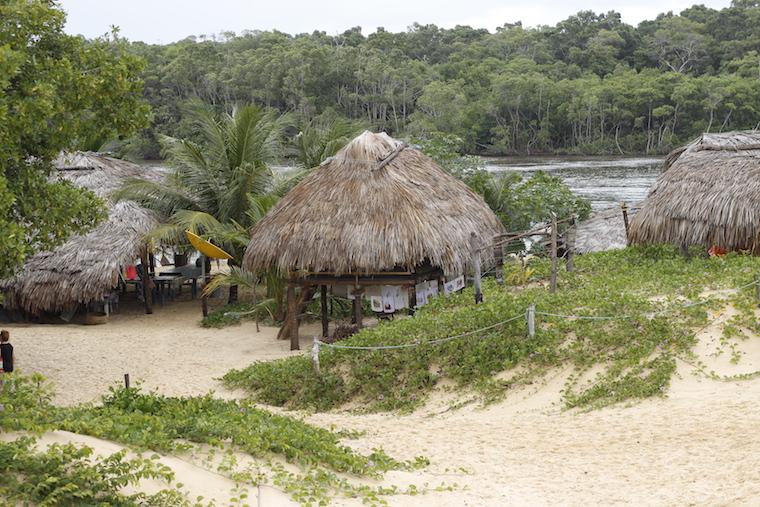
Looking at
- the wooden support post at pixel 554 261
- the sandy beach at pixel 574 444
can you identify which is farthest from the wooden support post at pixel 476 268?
the sandy beach at pixel 574 444

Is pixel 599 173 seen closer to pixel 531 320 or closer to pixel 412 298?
pixel 412 298

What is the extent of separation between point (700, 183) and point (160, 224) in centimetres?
960

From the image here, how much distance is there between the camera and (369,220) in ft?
45.5

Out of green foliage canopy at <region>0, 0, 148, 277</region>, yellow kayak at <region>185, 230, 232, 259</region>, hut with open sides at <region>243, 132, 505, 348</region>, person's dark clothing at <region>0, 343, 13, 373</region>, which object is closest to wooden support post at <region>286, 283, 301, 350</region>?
hut with open sides at <region>243, 132, 505, 348</region>

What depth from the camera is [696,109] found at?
52.3 m

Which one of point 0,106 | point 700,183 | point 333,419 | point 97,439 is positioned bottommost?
point 333,419

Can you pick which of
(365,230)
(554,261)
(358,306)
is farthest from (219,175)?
(554,261)

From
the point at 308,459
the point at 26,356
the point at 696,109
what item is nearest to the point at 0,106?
the point at 308,459

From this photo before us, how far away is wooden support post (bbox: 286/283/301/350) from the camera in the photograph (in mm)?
13961

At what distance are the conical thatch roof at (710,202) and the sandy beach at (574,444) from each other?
15.6ft

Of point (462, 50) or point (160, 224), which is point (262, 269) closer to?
point (160, 224)

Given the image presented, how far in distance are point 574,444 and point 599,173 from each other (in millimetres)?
37199

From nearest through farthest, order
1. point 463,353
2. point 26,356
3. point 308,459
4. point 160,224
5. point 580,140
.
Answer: point 308,459 < point 463,353 < point 26,356 < point 160,224 < point 580,140

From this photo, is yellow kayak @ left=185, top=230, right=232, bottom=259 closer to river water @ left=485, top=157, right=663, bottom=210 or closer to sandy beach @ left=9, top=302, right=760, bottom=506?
sandy beach @ left=9, top=302, right=760, bottom=506
